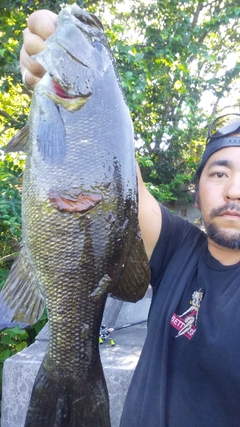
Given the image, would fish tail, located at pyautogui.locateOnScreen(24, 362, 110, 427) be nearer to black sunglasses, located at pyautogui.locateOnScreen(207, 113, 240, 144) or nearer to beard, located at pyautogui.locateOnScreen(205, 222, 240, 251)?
beard, located at pyautogui.locateOnScreen(205, 222, 240, 251)

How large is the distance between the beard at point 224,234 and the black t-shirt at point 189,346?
0.10 metres

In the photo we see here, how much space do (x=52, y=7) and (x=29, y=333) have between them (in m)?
4.07

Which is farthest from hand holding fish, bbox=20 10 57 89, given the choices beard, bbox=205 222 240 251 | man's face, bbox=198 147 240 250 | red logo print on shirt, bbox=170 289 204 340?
red logo print on shirt, bbox=170 289 204 340

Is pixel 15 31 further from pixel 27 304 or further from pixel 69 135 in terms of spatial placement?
pixel 27 304

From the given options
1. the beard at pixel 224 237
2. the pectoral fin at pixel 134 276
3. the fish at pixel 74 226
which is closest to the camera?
the fish at pixel 74 226

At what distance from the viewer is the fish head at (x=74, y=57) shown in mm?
1504

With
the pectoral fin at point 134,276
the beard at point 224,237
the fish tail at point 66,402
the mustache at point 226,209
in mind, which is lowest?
the fish tail at point 66,402

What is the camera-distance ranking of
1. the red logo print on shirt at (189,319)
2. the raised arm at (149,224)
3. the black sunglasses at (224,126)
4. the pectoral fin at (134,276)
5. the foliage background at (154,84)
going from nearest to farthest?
the pectoral fin at (134,276) < the red logo print on shirt at (189,319) < the raised arm at (149,224) < the black sunglasses at (224,126) < the foliage background at (154,84)

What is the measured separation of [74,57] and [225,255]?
118cm

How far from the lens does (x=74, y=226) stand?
1.42 meters

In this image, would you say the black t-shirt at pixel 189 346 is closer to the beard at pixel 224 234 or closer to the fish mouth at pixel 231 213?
the beard at pixel 224 234

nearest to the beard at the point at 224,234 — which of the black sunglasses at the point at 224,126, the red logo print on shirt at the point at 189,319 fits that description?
the red logo print on shirt at the point at 189,319

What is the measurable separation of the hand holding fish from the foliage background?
132cm

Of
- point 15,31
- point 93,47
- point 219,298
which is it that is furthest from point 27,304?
point 15,31
